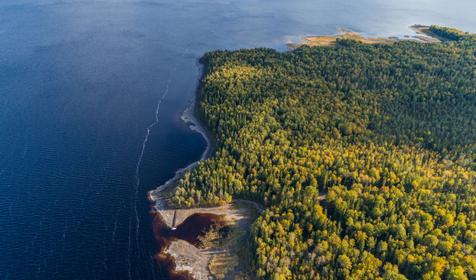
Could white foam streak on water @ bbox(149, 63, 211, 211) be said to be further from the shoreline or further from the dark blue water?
the dark blue water

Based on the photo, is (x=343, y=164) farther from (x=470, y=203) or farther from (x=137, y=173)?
(x=137, y=173)

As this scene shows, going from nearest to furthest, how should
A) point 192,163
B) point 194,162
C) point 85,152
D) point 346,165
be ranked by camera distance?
point 346,165
point 192,163
point 85,152
point 194,162

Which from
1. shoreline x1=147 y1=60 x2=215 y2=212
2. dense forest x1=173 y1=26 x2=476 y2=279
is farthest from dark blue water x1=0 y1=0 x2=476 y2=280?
dense forest x1=173 y1=26 x2=476 y2=279

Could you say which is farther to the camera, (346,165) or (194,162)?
(194,162)

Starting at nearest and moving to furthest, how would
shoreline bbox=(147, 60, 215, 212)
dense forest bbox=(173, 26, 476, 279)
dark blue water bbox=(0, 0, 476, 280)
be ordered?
dense forest bbox=(173, 26, 476, 279) → dark blue water bbox=(0, 0, 476, 280) → shoreline bbox=(147, 60, 215, 212)

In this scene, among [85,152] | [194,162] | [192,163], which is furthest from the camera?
[194,162]

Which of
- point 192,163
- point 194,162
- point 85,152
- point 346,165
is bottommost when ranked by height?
point 192,163

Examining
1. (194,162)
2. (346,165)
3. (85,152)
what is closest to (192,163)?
(194,162)

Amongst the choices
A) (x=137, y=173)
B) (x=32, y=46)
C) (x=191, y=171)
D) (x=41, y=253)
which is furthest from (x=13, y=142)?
(x=32, y=46)

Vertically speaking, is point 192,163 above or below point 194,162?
below

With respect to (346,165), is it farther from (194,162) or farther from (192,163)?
(192,163)
